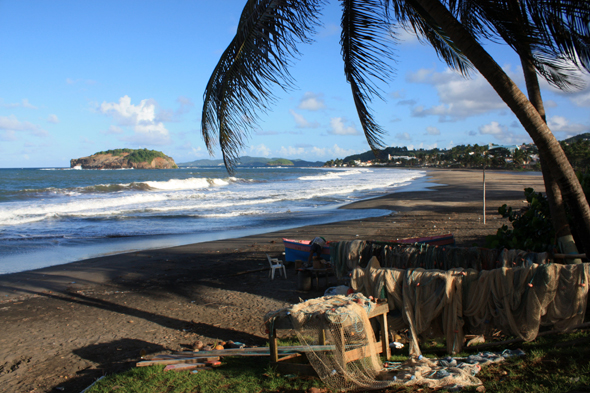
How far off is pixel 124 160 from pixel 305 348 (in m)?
152

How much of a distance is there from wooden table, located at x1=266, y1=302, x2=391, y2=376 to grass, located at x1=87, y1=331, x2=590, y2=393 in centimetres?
11

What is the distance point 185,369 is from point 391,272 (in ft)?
9.10

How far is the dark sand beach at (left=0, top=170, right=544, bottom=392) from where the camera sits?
5.38 meters

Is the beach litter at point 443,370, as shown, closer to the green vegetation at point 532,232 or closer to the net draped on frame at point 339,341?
the net draped on frame at point 339,341

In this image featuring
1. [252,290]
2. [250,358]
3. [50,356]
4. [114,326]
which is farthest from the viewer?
[252,290]

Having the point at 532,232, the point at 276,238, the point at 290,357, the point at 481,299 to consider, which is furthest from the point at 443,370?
the point at 276,238

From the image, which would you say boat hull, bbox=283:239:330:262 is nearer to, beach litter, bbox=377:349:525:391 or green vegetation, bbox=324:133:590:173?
green vegetation, bbox=324:133:590:173

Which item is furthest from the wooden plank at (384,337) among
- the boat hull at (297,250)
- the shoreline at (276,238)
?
the shoreline at (276,238)

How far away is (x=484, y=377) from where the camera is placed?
4.11 m

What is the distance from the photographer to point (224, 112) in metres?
4.32

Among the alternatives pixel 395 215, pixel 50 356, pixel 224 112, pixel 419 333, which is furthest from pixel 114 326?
pixel 395 215

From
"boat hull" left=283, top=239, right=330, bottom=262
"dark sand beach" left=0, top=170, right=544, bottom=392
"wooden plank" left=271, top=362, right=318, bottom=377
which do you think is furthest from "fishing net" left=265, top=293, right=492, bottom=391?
"boat hull" left=283, top=239, right=330, bottom=262

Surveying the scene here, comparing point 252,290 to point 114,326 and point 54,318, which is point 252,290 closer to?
point 114,326

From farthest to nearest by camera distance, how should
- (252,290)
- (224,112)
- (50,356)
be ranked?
(252,290), (50,356), (224,112)
